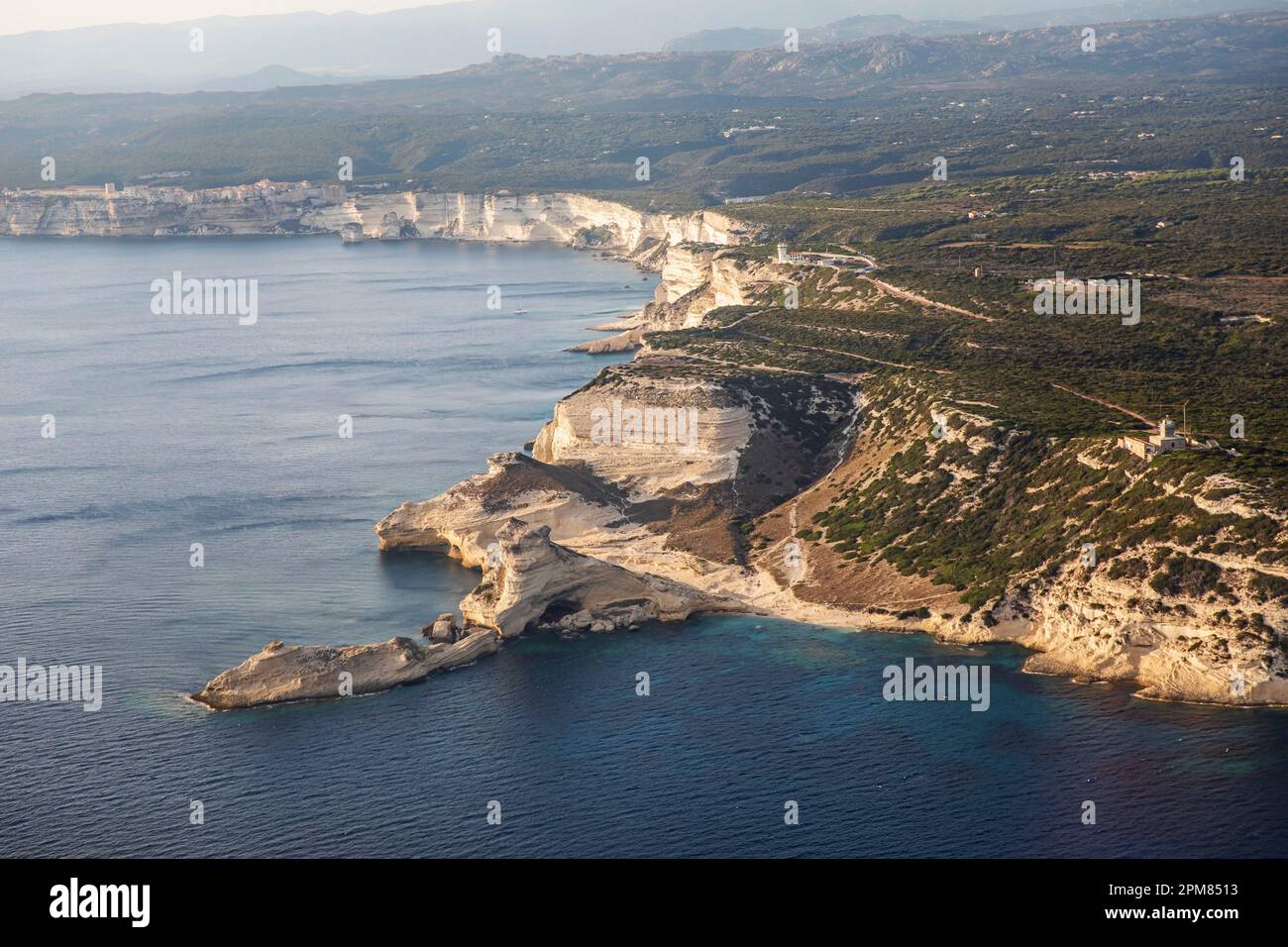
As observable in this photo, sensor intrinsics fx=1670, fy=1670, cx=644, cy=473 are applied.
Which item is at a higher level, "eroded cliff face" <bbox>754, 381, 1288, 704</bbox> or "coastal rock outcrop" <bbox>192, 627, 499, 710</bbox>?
"eroded cliff face" <bbox>754, 381, 1288, 704</bbox>

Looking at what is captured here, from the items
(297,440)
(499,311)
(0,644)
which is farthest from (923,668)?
(499,311)

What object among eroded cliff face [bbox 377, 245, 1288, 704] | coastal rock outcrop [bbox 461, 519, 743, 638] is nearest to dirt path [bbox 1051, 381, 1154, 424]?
eroded cliff face [bbox 377, 245, 1288, 704]

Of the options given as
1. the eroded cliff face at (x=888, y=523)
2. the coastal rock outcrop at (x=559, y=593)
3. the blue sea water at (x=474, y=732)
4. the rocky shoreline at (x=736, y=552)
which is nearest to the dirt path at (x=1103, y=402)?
the eroded cliff face at (x=888, y=523)

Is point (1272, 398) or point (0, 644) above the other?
point (1272, 398)

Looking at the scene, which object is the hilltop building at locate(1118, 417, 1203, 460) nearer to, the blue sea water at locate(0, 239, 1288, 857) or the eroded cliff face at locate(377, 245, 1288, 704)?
the eroded cliff face at locate(377, 245, 1288, 704)

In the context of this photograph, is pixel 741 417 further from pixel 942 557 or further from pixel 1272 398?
pixel 1272 398

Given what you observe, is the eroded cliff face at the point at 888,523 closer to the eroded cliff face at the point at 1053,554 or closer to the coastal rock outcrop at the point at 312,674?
the eroded cliff face at the point at 1053,554
